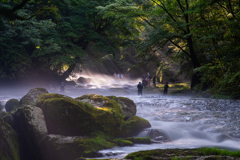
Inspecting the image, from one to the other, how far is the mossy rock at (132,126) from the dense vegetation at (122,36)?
7.18 meters

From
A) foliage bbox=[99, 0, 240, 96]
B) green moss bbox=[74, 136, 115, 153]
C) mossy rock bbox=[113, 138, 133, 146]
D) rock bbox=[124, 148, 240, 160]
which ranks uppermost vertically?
foliage bbox=[99, 0, 240, 96]

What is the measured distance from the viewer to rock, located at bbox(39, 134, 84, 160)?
19.7 feet

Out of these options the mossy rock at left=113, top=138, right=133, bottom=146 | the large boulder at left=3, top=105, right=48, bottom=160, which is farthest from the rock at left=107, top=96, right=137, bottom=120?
the large boulder at left=3, top=105, right=48, bottom=160

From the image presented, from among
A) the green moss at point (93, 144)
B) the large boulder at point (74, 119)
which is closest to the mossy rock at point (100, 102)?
the large boulder at point (74, 119)

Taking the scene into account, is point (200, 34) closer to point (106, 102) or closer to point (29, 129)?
point (106, 102)

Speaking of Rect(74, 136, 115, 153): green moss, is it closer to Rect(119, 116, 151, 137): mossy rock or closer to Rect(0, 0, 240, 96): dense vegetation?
Rect(119, 116, 151, 137): mossy rock

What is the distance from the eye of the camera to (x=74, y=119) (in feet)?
23.6

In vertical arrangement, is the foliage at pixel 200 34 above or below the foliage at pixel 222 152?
above

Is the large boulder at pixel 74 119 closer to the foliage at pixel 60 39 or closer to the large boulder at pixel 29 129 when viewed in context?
the large boulder at pixel 29 129

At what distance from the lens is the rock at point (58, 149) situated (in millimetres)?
5996

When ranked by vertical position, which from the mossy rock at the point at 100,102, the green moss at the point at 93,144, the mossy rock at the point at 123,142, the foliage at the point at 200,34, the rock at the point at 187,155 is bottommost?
the mossy rock at the point at 123,142

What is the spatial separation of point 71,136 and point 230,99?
486 inches

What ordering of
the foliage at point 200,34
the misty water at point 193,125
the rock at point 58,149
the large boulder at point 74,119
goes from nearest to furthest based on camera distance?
the rock at point 58,149 < the large boulder at point 74,119 < the misty water at point 193,125 < the foliage at point 200,34

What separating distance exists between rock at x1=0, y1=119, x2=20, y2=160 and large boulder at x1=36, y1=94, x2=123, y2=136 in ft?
3.78
